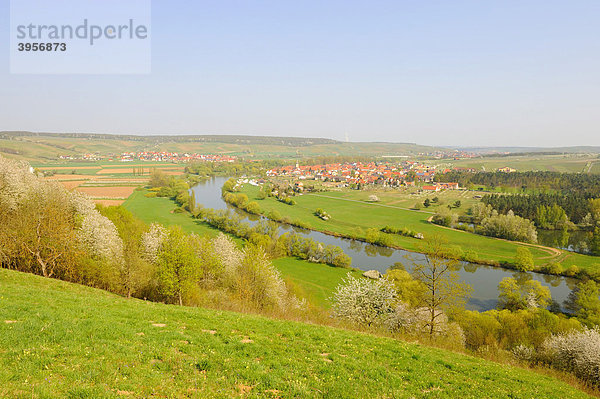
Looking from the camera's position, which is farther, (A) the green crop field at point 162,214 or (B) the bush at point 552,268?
(A) the green crop field at point 162,214

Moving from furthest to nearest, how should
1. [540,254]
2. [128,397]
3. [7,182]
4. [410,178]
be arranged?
1. [410,178]
2. [540,254]
3. [7,182]
4. [128,397]

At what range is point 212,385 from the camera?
6484 mm

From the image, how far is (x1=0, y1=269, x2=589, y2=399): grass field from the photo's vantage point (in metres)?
6.10

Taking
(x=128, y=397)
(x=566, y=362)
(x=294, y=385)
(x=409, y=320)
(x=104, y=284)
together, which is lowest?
(x=566, y=362)

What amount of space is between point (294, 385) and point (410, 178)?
140 m

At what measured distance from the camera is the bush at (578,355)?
16266 millimetres

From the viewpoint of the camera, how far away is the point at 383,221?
71.1m

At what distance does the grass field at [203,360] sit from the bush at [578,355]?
9.87 m

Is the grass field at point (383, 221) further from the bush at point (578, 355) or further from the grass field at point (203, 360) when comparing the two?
the grass field at point (203, 360)

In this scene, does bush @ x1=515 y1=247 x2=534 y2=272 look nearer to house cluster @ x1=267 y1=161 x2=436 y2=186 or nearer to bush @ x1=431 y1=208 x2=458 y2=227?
bush @ x1=431 y1=208 x2=458 y2=227

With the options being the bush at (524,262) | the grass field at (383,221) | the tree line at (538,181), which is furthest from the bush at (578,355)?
the tree line at (538,181)

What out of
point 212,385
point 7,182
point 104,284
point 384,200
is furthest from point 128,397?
point 384,200

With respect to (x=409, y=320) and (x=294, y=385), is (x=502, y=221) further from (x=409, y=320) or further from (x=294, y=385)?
(x=294, y=385)

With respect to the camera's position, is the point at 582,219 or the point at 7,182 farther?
the point at 582,219
